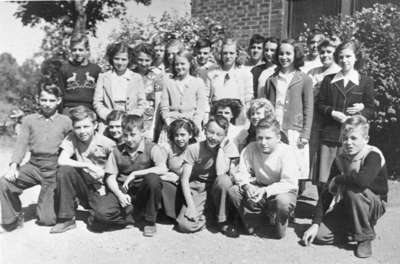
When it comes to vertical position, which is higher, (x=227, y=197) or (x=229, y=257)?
(x=227, y=197)

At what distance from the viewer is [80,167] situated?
420 cm

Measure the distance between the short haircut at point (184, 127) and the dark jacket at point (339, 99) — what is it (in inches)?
48.2

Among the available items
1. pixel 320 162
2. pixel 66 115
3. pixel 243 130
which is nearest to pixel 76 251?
pixel 66 115

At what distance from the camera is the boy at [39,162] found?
4.17 meters

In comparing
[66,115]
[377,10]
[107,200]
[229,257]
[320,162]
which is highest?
[377,10]

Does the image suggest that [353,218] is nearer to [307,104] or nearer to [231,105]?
[307,104]

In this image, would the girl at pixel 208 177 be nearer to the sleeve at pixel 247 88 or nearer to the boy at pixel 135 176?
the boy at pixel 135 176

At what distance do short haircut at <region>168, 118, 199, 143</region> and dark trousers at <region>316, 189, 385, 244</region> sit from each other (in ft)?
4.70

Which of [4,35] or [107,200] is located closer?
[4,35]

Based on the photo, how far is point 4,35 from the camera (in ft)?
12.3

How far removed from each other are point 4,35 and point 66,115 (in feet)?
4.07

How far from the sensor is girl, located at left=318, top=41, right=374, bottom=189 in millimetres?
4391

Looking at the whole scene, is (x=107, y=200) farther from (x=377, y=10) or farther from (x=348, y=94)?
(x=377, y=10)

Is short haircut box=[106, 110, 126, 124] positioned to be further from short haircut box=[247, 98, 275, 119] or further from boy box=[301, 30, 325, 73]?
boy box=[301, 30, 325, 73]
